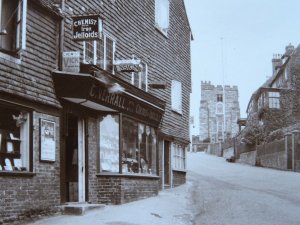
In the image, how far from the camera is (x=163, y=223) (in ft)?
43.1

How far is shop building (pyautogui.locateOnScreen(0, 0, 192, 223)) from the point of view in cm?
1233

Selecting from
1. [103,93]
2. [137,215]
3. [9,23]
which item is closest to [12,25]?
[9,23]

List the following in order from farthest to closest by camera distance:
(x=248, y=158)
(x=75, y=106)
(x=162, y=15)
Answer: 1. (x=248, y=158)
2. (x=162, y=15)
3. (x=75, y=106)

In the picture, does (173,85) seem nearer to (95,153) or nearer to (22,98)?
(95,153)

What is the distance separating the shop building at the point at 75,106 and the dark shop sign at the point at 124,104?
3 centimetres

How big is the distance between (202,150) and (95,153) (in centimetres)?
7642

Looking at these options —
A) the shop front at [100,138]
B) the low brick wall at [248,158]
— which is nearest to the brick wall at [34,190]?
the shop front at [100,138]

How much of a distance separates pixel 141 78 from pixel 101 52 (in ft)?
14.5

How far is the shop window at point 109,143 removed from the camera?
16594mm

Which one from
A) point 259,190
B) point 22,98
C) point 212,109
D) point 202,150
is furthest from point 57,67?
point 212,109

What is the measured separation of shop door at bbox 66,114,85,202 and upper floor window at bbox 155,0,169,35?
978 cm

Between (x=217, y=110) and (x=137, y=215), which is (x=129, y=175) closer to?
(x=137, y=215)

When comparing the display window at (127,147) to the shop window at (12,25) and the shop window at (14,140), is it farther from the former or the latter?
the shop window at (12,25)

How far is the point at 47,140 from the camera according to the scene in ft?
44.1
